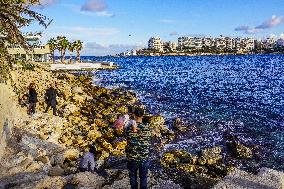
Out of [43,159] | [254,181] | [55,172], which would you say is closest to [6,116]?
[43,159]

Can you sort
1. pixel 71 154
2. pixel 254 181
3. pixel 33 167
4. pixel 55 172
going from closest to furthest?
pixel 254 181, pixel 55 172, pixel 33 167, pixel 71 154

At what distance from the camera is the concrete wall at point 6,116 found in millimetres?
19583

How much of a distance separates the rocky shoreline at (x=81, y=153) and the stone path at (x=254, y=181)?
2.64 ft

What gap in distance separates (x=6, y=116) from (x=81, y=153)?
15.0 ft

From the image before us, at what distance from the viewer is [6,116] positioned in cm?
2150

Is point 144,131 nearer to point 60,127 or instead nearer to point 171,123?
point 60,127

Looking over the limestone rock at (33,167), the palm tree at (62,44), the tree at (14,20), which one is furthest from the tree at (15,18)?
the palm tree at (62,44)

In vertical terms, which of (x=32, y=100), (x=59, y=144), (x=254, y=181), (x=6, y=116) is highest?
(x=32, y=100)

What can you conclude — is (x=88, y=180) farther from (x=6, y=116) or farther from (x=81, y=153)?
(x=6, y=116)

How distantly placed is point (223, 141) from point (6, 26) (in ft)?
64.3

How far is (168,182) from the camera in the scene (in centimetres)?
1404

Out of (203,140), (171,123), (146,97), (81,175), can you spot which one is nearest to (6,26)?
(81,175)

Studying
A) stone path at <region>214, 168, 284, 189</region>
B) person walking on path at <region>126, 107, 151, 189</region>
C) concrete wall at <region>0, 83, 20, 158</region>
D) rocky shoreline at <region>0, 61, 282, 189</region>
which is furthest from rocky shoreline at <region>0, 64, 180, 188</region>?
person walking on path at <region>126, 107, 151, 189</region>

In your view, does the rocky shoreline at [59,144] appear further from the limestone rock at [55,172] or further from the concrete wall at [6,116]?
the concrete wall at [6,116]
